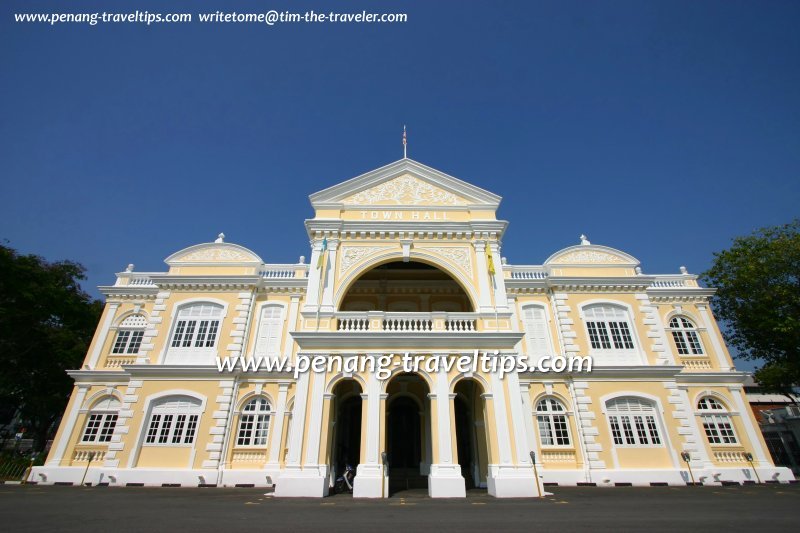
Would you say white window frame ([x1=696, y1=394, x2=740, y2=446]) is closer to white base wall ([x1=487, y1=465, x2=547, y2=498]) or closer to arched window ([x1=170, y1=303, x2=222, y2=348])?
white base wall ([x1=487, y1=465, x2=547, y2=498])

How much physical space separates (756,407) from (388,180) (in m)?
Answer: 40.8

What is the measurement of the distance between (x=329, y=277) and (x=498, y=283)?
6.94 metres

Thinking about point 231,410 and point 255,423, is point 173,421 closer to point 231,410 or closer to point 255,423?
point 231,410

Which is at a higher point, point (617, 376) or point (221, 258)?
point (221, 258)

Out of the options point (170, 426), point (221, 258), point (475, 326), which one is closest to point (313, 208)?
point (221, 258)

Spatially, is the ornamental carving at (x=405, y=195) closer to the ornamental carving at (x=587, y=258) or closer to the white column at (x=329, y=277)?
the white column at (x=329, y=277)

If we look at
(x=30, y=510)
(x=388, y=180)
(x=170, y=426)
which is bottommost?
(x=30, y=510)

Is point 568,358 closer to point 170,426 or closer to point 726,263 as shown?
point 726,263

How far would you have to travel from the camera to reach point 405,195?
57.2 feet

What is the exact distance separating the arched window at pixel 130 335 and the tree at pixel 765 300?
107 ft

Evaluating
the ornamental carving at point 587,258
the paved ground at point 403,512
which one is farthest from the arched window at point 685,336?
the paved ground at point 403,512

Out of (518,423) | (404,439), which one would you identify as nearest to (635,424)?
(518,423)

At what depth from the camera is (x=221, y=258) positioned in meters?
19.8

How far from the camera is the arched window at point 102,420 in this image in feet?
57.3
